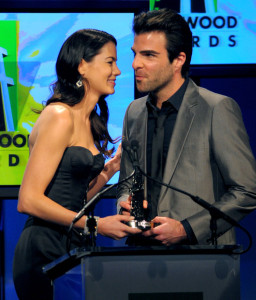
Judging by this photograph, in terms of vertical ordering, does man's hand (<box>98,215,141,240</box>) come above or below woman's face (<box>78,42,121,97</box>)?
below

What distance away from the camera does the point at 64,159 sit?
112 inches

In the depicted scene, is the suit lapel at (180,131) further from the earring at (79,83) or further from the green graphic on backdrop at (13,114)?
the green graphic on backdrop at (13,114)

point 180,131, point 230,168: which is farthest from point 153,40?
point 230,168

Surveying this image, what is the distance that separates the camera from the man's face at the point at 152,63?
2807 mm

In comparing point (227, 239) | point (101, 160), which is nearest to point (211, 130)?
point (227, 239)

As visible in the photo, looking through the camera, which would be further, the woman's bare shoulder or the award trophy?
the woman's bare shoulder

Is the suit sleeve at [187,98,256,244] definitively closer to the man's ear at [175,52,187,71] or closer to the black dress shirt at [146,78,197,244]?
the black dress shirt at [146,78,197,244]

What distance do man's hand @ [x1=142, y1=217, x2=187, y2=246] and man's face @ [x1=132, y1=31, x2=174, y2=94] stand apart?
27.4 inches

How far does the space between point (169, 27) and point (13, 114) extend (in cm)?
144

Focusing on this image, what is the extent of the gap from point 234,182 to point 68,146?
797mm

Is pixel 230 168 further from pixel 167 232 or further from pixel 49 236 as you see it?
pixel 49 236

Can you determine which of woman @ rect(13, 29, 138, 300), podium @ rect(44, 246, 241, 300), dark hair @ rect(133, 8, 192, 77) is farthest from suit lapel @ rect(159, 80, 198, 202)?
podium @ rect(44, 246, 241, 300)

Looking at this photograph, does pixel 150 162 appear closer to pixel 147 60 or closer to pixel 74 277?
pixel 147 60

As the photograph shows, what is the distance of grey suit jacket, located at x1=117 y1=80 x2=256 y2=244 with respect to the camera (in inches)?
97.3
